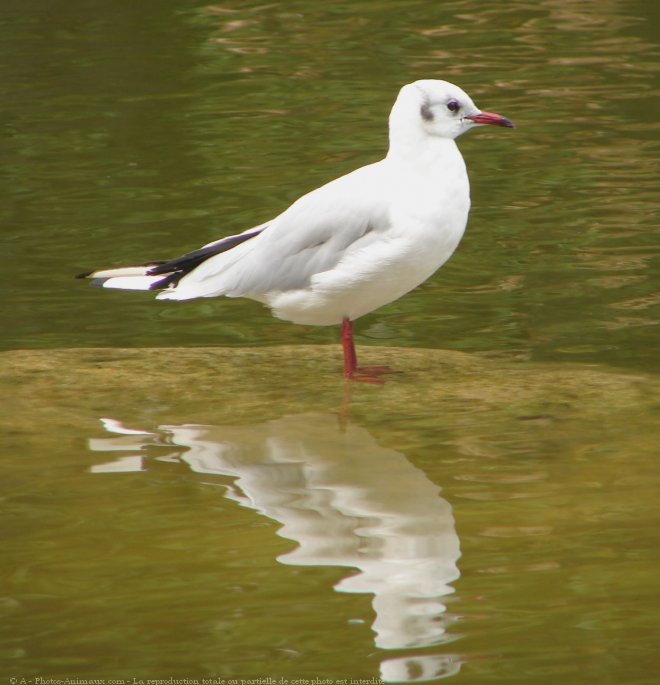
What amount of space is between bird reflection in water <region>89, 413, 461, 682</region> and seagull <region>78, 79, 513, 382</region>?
547 mm

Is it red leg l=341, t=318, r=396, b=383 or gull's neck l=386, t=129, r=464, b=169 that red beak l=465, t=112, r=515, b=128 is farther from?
red leg l=341, t=318, r=396, b=383

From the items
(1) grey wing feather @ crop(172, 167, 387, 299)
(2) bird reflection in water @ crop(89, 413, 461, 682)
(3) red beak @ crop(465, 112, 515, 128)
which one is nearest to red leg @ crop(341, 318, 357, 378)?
(1) grey wing feather @ crop(172, 167, 387, 299)

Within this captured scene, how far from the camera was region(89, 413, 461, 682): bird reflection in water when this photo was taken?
158 inches

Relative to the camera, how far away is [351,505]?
4.89 m

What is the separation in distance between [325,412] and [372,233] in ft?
2.31

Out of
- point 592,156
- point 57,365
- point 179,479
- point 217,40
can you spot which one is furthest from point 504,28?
point 179,479

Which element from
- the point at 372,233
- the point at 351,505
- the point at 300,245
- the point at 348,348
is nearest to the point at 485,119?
the point at 372,233

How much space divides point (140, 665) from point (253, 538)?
2.75 feet

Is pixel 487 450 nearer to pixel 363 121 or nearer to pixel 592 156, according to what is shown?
pixel 592 156

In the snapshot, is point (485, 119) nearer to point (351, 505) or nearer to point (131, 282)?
point (131, 282)

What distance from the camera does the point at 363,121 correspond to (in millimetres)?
11375

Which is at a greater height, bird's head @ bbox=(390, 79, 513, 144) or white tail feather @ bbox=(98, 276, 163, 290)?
bird's head @ bbox=(390, 79, 513, 144)

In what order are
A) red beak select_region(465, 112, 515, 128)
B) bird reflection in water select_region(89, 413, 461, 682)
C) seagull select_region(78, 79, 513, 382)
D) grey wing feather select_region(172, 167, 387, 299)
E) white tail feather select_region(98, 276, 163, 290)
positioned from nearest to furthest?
1. bird reflection in water select_region(89, 413, 461, 682)
2. seagull select_region(78, 79, 513, 382)
3. grey wing feather select_region(172, 167, 387, 299)
4. red beak select_region(465, 112, 515, 128)
5. white tail feather select_region(98, 276, 163, 290)

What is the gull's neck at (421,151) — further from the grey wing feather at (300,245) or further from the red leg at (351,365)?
the red leg at (351,365)
